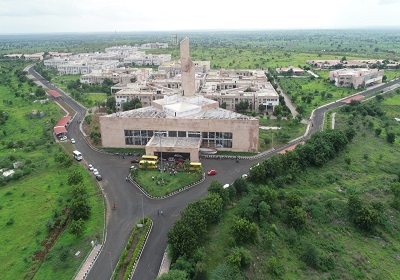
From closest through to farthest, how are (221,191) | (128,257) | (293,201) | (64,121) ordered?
(128,257) → (221,191) → (293,201) → (64,121)

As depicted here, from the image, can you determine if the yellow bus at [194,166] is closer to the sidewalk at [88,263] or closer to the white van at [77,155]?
the sidewalk at [88,263]

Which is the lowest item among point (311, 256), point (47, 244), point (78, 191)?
point (311, 256)

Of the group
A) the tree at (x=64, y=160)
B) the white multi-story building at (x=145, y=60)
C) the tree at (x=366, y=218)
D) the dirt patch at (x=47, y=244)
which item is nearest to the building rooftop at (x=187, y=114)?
the tree at (x=64, y=160)

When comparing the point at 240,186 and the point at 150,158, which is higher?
the point at 150,158

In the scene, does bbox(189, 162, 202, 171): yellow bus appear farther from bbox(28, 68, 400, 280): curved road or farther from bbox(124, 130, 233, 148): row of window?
bbox(124, 130, 233, 148): row of window

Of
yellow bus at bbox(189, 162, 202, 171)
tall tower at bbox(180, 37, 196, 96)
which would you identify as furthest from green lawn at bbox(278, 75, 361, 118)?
yellow bus at bbox(189, 162, 202, 171)

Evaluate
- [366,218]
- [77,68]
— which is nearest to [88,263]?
[366,218]

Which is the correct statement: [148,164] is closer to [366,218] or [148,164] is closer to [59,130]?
[59,130]
